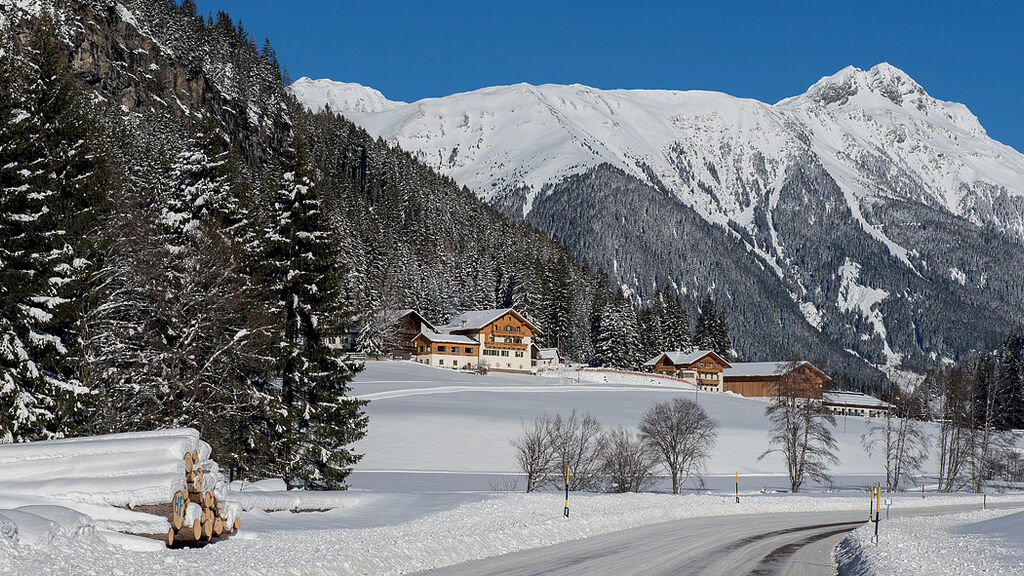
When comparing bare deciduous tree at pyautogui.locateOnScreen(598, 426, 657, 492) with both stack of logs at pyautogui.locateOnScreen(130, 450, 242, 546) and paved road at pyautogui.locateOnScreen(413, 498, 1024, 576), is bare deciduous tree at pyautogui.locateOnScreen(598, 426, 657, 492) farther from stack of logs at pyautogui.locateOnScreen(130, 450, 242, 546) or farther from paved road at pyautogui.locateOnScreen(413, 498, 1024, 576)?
stack of logs at pyautogui.locateOnScreen(130, 450, 242, 546)

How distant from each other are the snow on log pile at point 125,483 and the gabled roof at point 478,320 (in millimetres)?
94436

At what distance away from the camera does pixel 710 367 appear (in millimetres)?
126250

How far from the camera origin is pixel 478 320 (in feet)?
371

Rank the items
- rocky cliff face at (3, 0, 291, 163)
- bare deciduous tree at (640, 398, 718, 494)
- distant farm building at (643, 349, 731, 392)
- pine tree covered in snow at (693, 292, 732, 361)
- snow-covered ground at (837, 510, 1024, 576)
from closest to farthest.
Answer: snow-covered ground at (837, 510, 1024, 576), bare deciduous tree at (640, 398, 718, 494), rocky cliff face at (3, 0, 291, 163), distant farm building at (643, 349, 731, 392), pine tree covered in snow at (693, 292, 732, 361)

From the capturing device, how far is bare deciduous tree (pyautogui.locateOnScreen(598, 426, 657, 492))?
4775cm

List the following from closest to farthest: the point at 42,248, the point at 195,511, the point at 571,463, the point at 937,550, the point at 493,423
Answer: the point at 195,511
the point at 937,550
the point at 42,248
the point at 571,463
the point at 493,423

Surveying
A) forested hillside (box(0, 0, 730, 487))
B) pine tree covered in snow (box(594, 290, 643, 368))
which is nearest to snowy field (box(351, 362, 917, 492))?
forested hillside (box(0, 0, 730, 487))

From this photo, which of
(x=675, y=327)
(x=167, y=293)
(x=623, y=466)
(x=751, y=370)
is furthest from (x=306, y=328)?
(x=751, y=370)

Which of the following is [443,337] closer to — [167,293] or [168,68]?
[168,68]

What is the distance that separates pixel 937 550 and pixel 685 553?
5531 mm

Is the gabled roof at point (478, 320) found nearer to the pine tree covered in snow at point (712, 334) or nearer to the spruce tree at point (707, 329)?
the spruce tree at point (707, 329)

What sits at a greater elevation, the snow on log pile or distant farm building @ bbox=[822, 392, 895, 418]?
distant farm building @ bbox=[822, 392, 895, 418]

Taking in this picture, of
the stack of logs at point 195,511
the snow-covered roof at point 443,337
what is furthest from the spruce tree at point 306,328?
the snow-covered roof at point 443,337

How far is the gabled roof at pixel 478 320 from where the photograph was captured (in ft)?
365
